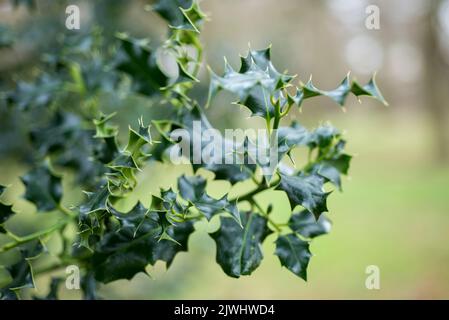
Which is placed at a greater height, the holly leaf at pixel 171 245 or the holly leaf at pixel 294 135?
the holly leaf at pixel 294 135

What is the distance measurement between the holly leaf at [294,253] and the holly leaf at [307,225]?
38mm

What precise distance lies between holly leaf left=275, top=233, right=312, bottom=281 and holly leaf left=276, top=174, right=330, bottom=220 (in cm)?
10

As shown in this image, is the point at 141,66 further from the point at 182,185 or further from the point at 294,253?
the point at 294,253

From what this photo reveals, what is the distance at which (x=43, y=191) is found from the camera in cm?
95

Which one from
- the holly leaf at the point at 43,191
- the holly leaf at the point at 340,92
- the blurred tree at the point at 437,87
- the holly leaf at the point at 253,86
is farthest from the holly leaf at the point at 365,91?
the blurred tree at the point at 437,87

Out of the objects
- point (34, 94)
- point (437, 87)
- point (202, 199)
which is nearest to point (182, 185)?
point (202, 199)

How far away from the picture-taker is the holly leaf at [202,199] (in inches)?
27.8

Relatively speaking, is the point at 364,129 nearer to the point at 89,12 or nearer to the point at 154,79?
the point at 89,12

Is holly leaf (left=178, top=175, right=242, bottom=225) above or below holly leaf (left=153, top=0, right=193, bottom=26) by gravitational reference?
below

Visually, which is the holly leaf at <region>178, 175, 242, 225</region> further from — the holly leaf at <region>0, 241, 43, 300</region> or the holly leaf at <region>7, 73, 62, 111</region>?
the holly leaf at <region>7, 73, 62, 111</region>

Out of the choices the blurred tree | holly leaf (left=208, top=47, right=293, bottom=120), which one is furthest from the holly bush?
the blurred tree

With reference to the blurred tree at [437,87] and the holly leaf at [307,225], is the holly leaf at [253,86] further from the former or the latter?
the blurred tree at [437,87]

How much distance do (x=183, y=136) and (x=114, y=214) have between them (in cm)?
22

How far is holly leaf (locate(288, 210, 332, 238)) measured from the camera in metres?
0.87
